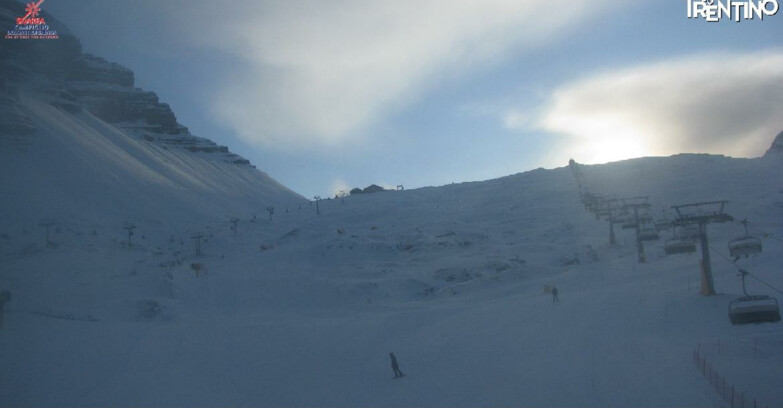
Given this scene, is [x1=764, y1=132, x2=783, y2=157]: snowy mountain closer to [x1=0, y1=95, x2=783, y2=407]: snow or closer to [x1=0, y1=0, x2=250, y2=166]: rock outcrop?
[x1=0, y1=95, x2=783, y2=407]: snow

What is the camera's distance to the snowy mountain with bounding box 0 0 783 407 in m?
20.3

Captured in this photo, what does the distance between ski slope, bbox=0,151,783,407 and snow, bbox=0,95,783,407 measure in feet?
0.46

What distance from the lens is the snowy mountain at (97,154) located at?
64.6 metres

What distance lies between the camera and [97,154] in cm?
8175

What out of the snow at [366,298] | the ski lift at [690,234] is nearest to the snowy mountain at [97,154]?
the snow at [366,298]

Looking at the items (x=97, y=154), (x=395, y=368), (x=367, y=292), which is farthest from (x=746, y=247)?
(x=97, y=154)

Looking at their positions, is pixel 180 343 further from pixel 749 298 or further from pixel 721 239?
pixel 721 239

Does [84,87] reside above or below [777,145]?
above

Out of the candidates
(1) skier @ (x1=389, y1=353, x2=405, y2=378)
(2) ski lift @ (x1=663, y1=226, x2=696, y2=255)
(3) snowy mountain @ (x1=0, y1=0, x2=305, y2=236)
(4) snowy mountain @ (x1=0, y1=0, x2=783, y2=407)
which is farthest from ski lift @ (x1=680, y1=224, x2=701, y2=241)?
(3) snowy mountain @ (x1=0, y1=0, x2=305, y2=236)

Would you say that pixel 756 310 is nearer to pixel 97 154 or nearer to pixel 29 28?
pixel 97 154

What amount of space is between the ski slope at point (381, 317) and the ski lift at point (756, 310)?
2.85 feet

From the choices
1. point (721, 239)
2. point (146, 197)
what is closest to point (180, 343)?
point (721, 239)

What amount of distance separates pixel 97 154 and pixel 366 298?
59.6m

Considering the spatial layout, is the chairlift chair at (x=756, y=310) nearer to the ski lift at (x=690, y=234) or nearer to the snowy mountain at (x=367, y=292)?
the snowy mountain at (x=367, y=292)
